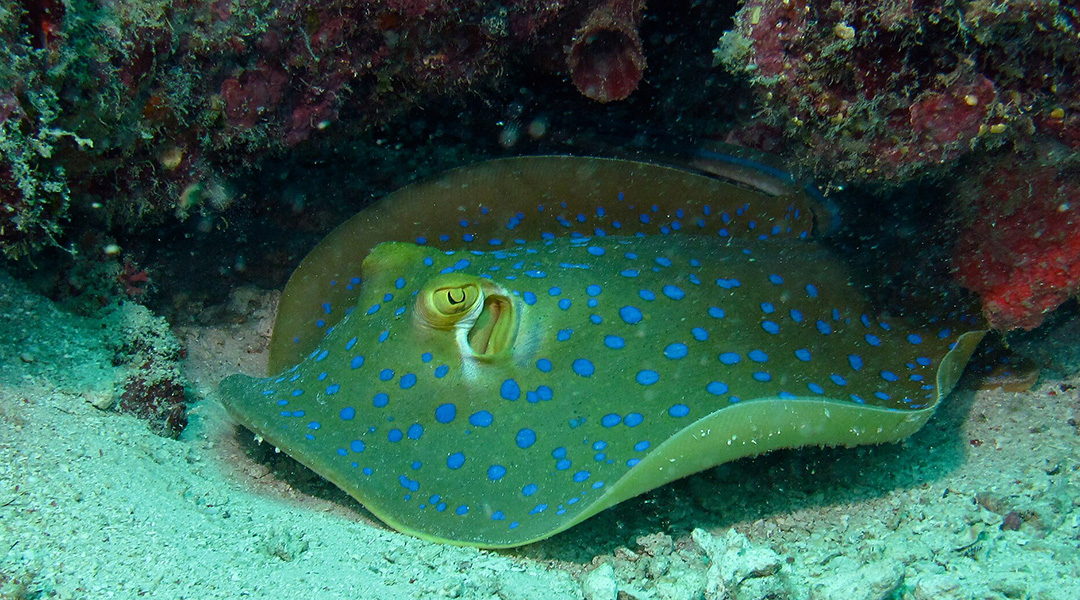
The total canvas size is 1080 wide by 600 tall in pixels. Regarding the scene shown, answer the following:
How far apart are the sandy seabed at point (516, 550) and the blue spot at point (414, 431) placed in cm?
55

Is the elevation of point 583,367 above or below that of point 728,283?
below

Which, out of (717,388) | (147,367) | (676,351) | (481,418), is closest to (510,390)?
A: (481,418)

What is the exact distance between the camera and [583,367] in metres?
3.71

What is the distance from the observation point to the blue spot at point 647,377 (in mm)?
3613

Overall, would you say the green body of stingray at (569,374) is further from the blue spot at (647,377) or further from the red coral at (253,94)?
the red coral at (253,94)

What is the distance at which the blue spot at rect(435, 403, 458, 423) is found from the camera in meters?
3.57

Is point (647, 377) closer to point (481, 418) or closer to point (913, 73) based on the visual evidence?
point (481, 418)

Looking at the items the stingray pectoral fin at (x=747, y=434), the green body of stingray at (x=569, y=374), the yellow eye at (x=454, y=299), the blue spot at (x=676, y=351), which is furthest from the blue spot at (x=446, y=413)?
the blue spot at (x=676, y=351)

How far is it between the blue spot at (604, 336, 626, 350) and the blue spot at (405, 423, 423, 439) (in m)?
1.20

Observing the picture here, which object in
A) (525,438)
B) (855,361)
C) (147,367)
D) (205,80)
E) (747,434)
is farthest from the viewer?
(147,367)

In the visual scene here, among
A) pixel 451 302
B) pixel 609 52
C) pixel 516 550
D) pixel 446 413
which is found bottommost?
pixel 516 550

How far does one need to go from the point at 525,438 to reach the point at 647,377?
0.79 m

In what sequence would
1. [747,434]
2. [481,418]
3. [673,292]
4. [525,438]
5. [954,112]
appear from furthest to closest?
1. [673,292]
2. [481,418]
3. [525,438]
4. [954,112]
5. [747,434]

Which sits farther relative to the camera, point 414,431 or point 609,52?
point 609,52
